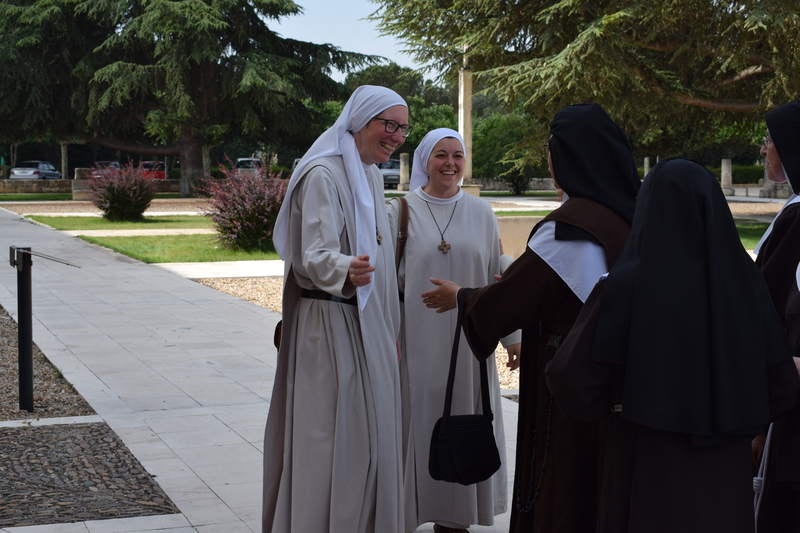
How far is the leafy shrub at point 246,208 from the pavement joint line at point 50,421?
42.8 ft

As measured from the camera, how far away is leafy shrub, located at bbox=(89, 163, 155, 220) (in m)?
29.3

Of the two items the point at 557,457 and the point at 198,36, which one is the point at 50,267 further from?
the point at 198,36

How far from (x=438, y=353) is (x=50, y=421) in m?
3.24

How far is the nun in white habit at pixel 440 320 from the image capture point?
4891 millimetres

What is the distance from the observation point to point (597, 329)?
9.46 ft

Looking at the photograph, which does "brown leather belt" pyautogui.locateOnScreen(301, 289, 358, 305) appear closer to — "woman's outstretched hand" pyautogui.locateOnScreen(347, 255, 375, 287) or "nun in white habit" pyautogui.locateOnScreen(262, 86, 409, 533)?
"nun in white habit" pyautogui.locateOnScreen(262, 86, 409, 533)

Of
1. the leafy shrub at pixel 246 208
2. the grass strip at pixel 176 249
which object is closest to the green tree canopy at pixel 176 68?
the grass strip at pixel 176 249

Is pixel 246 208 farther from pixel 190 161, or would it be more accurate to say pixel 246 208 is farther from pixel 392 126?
pixel 190 161

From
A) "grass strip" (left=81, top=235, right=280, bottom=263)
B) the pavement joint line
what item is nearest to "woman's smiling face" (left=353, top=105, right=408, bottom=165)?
the pavement joint line

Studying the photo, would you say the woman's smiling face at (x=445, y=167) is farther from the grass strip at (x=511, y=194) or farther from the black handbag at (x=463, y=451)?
the grass strip at (x=511, y=194)

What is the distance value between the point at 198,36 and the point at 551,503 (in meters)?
42.0

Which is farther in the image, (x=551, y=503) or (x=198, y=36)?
(x=198, y=36)

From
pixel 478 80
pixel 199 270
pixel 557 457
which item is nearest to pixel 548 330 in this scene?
pixel 557 457

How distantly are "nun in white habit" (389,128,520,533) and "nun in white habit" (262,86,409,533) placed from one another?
57cm
